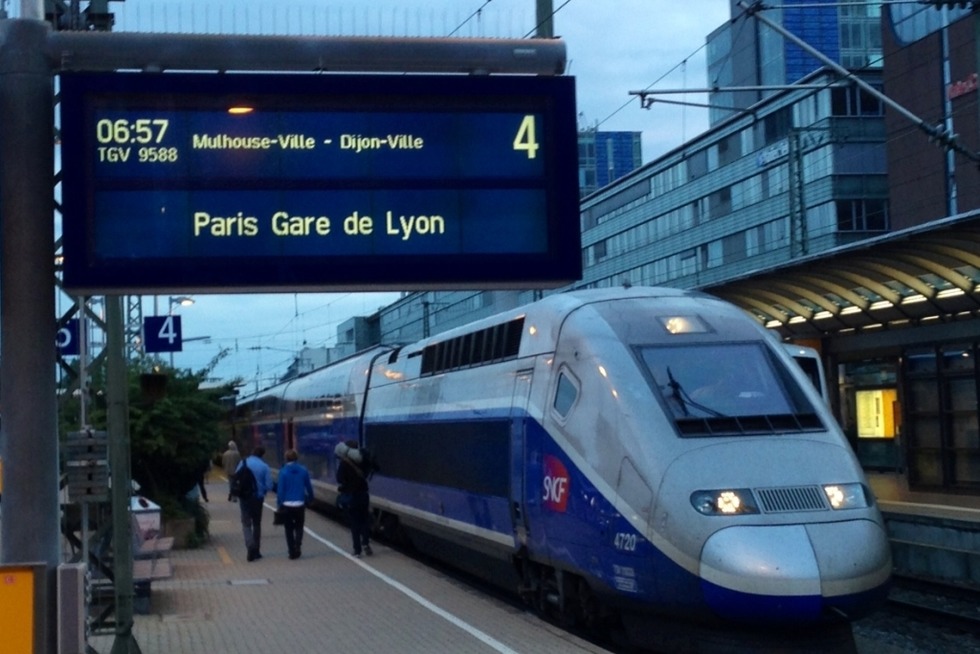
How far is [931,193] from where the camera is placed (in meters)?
48.0

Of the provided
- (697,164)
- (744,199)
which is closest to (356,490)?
(744,199)

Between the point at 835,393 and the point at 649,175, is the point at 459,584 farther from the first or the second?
the point at 649,175

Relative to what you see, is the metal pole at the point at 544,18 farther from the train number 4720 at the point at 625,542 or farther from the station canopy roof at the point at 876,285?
the station canopy roof at the point at 876,285

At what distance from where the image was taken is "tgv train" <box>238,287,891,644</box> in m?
9.83

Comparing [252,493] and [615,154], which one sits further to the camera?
[615,154]

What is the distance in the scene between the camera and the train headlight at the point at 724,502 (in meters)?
9.98

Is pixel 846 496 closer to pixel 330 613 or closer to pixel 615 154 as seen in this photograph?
pixel 330 613

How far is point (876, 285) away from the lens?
19453 mm

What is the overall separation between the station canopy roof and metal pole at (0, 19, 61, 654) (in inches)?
407

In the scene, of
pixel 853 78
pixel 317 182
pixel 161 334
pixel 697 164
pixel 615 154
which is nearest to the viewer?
pixel 317 182

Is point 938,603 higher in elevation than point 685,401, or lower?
lower

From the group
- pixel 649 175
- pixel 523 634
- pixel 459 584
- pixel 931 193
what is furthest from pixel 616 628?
pixel 649 175

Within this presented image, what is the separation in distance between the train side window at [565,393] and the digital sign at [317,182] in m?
3.39

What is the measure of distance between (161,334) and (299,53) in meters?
13.4
